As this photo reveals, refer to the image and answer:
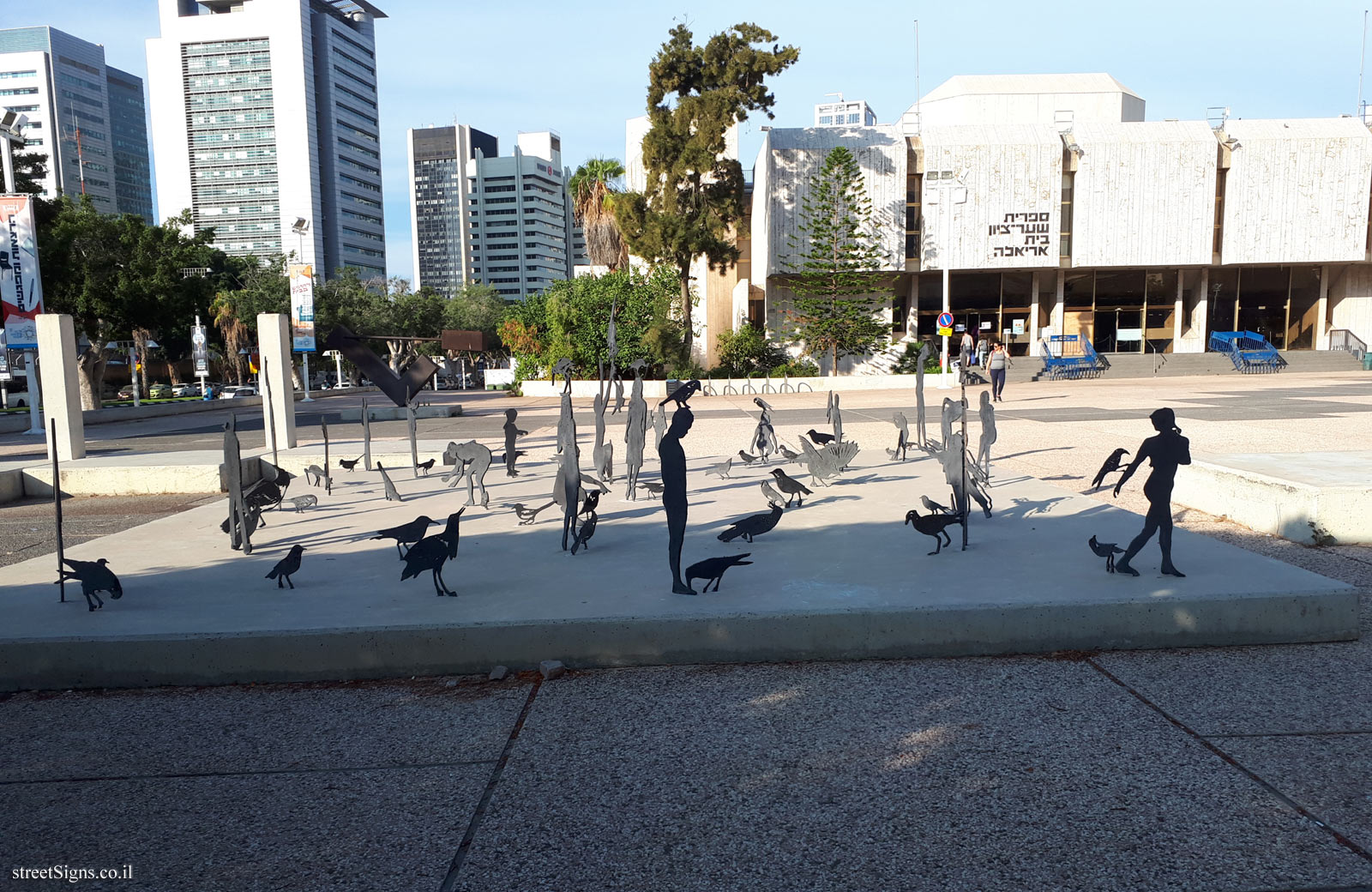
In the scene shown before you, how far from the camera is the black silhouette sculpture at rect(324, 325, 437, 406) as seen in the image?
898 cm

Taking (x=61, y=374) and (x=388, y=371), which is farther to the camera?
(x=61, y=374)

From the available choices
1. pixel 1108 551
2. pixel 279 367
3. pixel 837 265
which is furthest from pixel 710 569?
pixel 837 265

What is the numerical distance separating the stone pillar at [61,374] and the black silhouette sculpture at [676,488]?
32.6 feet

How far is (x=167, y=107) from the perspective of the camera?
421 ft

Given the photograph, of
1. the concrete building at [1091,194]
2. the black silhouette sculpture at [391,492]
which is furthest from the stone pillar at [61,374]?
the concrete building at [1091,194]

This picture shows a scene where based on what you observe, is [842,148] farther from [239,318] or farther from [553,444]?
[239,318]

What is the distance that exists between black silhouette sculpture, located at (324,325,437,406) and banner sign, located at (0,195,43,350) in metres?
12.3

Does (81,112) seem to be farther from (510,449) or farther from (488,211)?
(510,449)

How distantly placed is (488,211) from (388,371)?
175 meters

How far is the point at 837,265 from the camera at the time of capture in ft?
114

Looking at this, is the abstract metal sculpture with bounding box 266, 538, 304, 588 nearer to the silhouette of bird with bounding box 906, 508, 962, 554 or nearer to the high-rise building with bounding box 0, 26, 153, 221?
the silhouette of bird with bounding box 906, 508, 962, 554

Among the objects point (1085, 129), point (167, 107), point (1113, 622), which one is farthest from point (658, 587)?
point (167, 107)

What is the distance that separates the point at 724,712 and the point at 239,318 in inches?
2003

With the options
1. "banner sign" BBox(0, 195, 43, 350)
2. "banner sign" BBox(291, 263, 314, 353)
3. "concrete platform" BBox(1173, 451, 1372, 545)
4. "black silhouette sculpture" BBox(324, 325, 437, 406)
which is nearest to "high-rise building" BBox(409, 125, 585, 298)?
"banner sign" BBox(291, 263, 314, 353)
